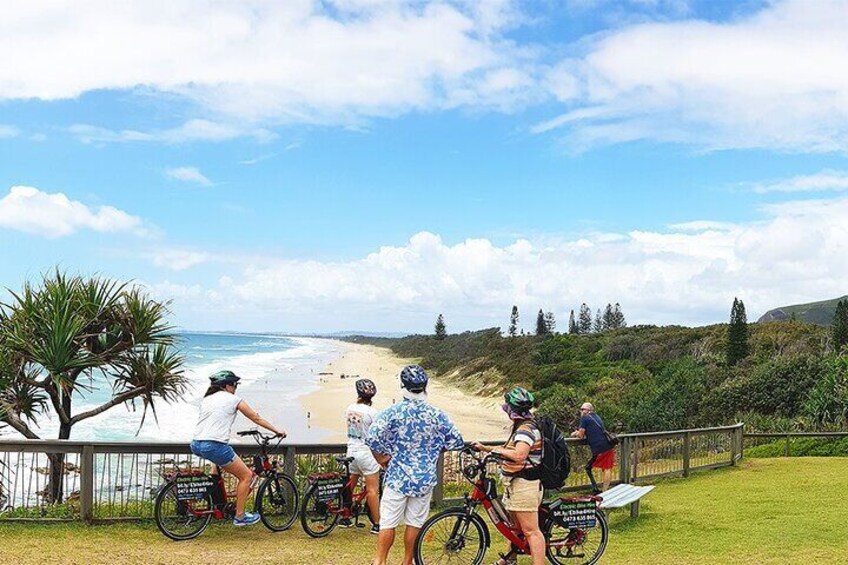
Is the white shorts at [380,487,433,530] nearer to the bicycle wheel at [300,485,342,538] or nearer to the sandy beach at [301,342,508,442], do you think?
the bicycle wheel at [300,485,342,538]

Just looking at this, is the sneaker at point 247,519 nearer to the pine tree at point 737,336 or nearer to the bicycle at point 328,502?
the bicycle at point 328,502

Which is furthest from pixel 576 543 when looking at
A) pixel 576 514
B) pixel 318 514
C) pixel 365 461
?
pixel 318 514

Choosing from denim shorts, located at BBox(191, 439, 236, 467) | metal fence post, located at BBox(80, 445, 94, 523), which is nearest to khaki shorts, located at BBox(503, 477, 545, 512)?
denim shorts, located at BBox(191, 439, 236, 467)

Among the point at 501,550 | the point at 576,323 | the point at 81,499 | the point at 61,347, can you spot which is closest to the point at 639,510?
the point at 501,550

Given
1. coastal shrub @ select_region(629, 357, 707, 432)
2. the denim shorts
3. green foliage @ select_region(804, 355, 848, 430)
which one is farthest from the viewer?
coastal shrub @ select_region(629, 357, 707, 432)

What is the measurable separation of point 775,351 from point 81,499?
46.5m

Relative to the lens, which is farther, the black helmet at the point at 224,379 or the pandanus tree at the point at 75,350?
the pandanus tree at the point at 75,350

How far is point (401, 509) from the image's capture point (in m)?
6.42

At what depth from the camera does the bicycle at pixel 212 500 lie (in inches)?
322

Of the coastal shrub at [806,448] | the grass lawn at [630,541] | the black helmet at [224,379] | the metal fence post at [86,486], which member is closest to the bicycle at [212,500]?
the grass lawn at [630,541]

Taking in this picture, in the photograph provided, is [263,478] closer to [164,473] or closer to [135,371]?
[164,473]

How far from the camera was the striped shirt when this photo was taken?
6.43 m

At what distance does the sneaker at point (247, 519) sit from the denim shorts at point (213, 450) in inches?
28.9

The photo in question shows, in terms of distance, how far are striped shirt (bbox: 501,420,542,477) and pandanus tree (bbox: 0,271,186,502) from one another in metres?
6.57
